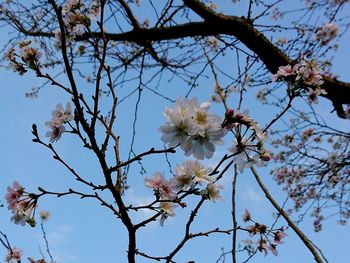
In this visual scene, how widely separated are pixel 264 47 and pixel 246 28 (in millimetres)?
237

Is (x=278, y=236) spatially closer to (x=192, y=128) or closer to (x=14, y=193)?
(x=192, y=128)

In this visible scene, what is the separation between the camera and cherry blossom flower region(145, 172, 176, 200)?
4.30ft

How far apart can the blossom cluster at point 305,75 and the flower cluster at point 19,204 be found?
3.44 feet

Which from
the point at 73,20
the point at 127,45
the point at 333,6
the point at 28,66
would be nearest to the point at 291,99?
the point at 28,66

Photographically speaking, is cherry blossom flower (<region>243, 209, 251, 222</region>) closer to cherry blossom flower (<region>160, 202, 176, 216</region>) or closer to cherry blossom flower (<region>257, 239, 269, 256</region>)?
cherry blossom flower (<region>257, 239, 269, 256</region>)

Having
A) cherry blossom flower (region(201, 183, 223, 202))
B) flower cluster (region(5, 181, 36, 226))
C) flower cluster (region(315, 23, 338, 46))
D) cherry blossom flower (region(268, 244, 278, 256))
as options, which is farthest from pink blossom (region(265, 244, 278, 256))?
flower cluster (region(315, 23, 338, 46))

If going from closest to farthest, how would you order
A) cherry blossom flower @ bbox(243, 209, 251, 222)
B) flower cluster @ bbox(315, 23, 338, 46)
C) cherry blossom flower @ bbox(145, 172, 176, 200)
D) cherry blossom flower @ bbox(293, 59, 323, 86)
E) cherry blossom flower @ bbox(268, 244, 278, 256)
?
cherry blossom flower @ bbox(145, 172, 176, 200)
cherry blossom flower @ bbox(293, 59, 323, 86)
cherry blossom flower @ bbox(268, 244, 278, 256)
cherry blossom flower @ bbox(243, 209, 251, 222)
flower cluster @ bbox(315, 23, 338, 46)

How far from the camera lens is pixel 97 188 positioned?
1.26 m

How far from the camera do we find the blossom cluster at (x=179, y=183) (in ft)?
4.24

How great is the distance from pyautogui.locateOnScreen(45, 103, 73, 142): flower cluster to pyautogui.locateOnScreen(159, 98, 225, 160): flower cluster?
14.0 inches

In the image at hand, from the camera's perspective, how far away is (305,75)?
151 cm

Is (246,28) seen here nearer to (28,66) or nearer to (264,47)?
(264,47)

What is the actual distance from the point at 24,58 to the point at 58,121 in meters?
0.34

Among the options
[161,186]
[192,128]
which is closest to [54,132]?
[161,186]
